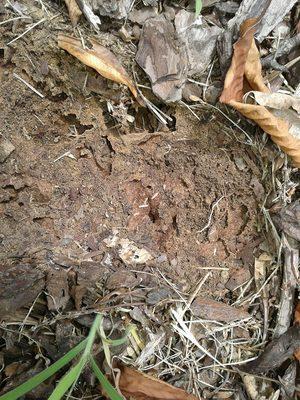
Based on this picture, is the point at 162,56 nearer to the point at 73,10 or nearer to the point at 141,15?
the point at 141,15

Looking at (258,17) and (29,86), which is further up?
(258,17)

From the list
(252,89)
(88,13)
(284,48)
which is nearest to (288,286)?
(252,89)

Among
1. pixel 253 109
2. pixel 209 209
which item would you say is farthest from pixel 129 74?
pixel 209 209

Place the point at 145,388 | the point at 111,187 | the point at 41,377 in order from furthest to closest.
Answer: the point at 111,187 → the point at 145,388 → the point at 41,377

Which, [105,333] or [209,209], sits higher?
[209,209]

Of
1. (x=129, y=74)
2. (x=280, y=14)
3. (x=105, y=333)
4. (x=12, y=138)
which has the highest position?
(x=280, y=14)

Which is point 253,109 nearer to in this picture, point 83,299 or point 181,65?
point 181,65

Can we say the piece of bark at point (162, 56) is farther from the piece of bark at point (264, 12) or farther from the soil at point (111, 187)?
the piece of bark at point (264, 12)

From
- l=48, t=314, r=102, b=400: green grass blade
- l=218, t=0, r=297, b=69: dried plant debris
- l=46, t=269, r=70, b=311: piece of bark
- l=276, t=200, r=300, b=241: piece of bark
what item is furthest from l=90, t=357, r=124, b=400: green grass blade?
l=218, t=0, r=297, b=69: dried plant debris
